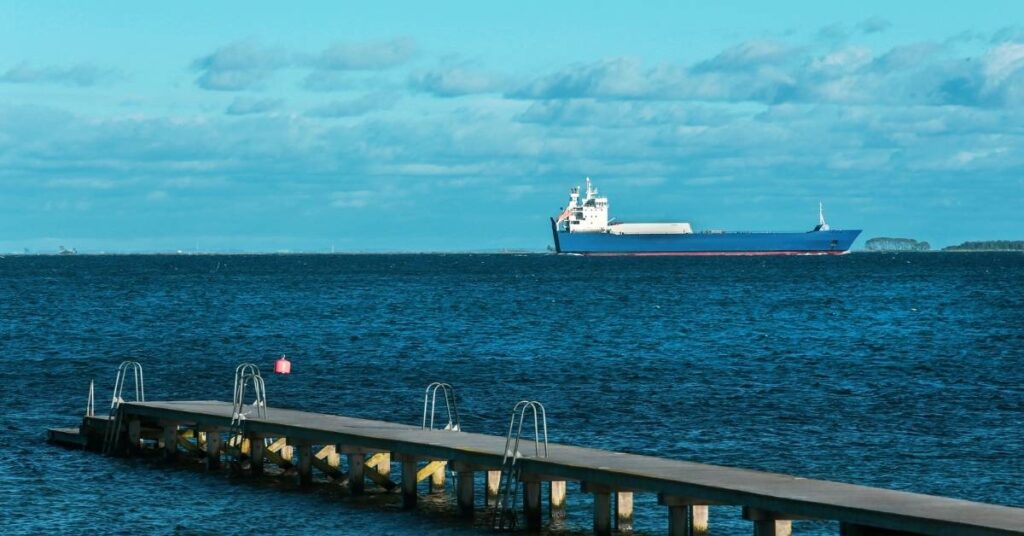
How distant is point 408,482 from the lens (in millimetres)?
23547

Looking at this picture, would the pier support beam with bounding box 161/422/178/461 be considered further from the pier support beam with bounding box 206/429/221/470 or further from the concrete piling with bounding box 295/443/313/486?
the concrete piling with bounding box 295/443/313/486

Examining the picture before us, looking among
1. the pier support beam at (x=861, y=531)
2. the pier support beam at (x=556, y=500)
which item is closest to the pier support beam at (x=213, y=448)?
the pier support beam at (x=556, y=500)

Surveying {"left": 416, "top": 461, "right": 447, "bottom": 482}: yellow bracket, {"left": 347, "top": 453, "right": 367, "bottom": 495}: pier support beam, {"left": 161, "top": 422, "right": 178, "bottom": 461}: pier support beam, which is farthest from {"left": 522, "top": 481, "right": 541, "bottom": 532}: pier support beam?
{"left": 161, "top": 422, "right": 178, "bottom": 461}: pier support beam

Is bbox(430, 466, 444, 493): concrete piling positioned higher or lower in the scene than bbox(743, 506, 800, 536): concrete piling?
lower

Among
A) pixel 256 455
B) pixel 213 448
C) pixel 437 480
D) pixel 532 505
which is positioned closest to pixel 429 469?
pixel 437 480

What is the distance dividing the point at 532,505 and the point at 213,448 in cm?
812

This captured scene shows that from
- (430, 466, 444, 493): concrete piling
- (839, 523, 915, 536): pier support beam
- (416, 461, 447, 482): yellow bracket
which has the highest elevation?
(839, 523, 915, 536): pier support beam

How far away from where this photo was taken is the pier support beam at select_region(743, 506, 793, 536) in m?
18.5

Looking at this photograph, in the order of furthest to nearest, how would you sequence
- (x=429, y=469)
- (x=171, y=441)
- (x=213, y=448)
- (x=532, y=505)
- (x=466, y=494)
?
(x=171, y=441), (x=213, y=448), (x=429, y=469), (x=466, y=494), (x=532, y=505)

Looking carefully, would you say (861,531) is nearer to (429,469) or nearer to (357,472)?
(429,469)

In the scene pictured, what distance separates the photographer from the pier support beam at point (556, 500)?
22141mm

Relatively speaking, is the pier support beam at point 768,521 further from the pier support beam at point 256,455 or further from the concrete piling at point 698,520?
the pier support beam at point 256,455

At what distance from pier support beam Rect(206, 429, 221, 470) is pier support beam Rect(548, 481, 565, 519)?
770 centimetres

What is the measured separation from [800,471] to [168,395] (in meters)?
19.8
